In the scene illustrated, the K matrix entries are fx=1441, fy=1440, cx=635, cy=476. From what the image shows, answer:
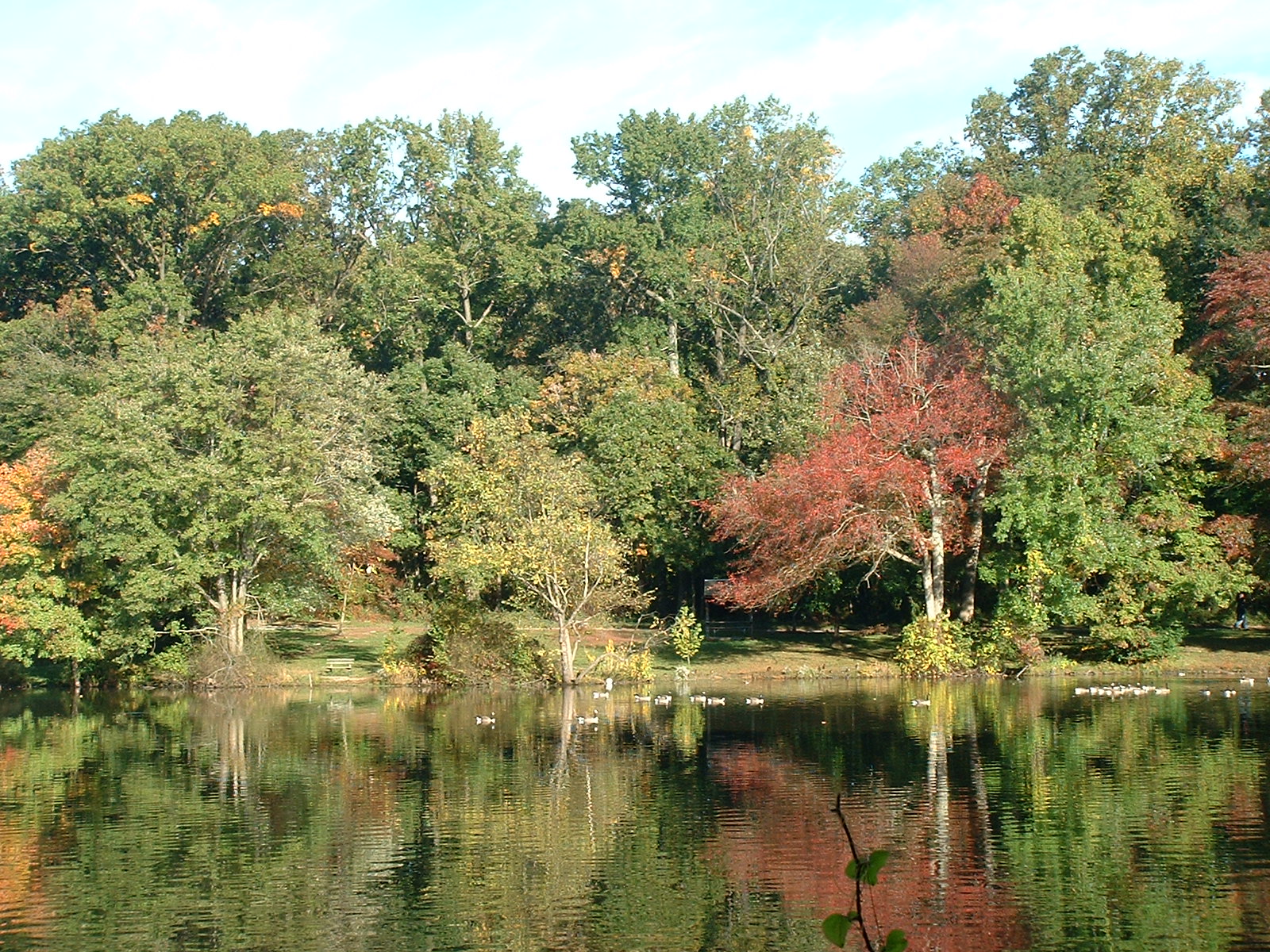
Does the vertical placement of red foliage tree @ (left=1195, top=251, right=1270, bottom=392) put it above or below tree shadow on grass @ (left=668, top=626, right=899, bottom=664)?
above

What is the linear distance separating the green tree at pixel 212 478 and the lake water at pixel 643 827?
7631 mm

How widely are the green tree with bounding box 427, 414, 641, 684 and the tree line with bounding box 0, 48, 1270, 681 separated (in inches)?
6.2

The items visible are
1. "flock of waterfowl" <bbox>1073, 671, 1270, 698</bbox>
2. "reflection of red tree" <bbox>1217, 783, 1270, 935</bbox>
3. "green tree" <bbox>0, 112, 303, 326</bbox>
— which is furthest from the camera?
"green tree" <bbox>0, 112, 303, 326</bbox>

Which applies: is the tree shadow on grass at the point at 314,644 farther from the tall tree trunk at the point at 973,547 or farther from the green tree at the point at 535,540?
the tall tree trunk at the point at 973,547

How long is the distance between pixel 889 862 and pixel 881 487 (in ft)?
84.9

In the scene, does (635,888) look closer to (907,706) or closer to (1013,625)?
(907,706)

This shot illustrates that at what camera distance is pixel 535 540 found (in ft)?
137

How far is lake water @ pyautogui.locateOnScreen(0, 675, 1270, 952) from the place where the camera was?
17.7 m

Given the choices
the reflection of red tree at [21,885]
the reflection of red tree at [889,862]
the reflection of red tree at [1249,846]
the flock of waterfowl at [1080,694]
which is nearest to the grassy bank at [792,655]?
the flock of waterfowl at [1080,694]

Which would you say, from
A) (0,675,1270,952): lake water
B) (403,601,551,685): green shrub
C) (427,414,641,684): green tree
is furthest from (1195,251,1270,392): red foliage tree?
(403,601,551,685): green shrub

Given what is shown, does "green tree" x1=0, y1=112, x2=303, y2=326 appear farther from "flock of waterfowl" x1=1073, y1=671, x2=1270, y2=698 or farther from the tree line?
"flock of waterfowl" x1=1073, y1=671, x2=1270, y2=698

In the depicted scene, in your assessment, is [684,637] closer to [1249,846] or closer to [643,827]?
[643,827]

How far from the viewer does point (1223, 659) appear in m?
46.8

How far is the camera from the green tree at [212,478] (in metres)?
44.6
